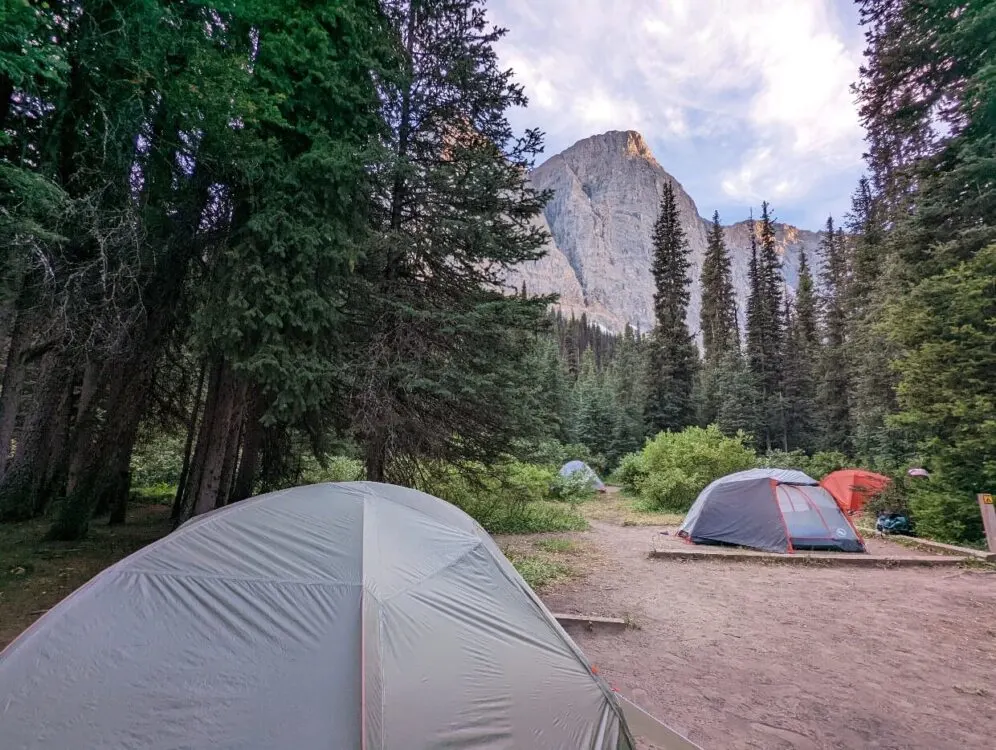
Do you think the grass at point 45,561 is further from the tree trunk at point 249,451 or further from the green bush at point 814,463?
the green bush at point 814,463

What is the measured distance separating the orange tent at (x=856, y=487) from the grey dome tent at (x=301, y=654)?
13833mm

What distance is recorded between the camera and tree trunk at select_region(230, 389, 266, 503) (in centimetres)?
819

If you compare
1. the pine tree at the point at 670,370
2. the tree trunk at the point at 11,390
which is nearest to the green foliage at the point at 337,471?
the tree trunk at the point at 11,390

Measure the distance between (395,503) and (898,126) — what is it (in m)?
16.0

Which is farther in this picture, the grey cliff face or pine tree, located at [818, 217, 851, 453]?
the grey cliff face

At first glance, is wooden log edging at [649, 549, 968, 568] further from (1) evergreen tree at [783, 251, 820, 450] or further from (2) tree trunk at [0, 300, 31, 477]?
(1) evergreen tree at [783, 251, 820, 450]

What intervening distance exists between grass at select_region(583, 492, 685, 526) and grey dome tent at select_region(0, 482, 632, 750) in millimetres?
11306

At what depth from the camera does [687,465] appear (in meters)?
16.8

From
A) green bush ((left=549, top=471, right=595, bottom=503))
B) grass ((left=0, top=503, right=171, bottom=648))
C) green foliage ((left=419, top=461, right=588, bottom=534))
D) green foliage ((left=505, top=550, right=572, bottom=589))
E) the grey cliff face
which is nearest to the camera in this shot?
grass ((left=0, top=503, right=171, bottom=648))

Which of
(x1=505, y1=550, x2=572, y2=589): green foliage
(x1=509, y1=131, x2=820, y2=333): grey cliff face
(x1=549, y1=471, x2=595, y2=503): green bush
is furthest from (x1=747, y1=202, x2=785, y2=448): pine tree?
(x1=509, y1=131, x2=820, y2=333): grey cliff face

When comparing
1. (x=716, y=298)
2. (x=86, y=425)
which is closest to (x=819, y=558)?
(x=86, y=425)

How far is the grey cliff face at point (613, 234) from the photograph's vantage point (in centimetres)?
13650

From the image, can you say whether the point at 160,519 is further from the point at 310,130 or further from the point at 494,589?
the point at 494,589

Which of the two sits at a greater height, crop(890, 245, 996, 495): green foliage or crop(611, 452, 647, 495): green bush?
crop(890, 245, 996, 495): green foliage
